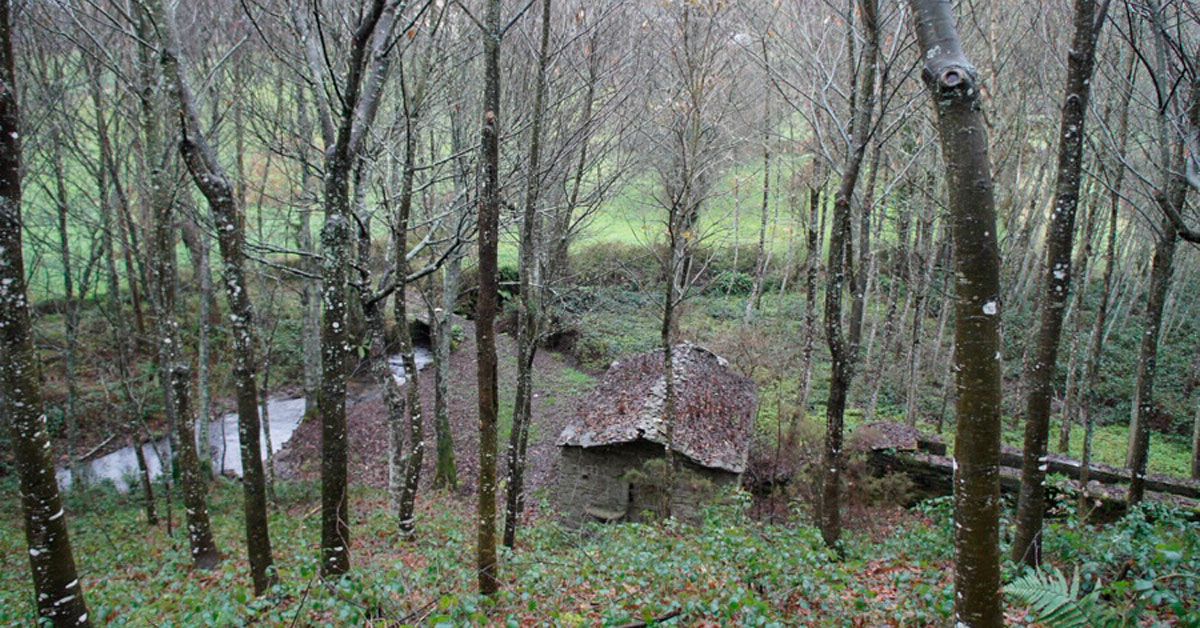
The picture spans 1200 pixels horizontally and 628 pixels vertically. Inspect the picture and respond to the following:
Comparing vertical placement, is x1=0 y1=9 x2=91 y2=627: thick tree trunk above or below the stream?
above

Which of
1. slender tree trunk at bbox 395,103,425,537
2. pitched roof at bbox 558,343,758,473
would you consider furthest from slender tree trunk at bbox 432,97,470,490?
slender tree trunk at bbox 395,103,425,537

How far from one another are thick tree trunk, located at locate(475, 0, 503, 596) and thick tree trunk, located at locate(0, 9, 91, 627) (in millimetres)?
2721

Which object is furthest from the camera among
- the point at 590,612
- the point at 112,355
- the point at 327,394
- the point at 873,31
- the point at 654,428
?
the point at 112,355

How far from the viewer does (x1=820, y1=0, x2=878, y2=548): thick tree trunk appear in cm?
635

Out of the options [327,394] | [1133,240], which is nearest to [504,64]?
[327,394]

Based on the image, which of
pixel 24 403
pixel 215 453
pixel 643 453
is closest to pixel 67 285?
pixel 215 453

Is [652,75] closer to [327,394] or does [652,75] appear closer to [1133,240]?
[327,394]

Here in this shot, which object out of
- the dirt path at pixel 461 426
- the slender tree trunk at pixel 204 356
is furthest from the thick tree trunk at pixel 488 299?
the slender tree trunk at pixel 204 356

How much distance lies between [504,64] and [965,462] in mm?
8883

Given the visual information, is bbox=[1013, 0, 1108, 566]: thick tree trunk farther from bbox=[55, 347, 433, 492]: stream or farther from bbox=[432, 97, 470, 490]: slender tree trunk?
bbox=[55, 347, 433, 492]: stream

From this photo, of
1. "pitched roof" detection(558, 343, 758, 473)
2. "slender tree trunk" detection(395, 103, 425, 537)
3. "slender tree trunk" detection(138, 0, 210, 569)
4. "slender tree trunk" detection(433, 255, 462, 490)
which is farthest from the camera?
"slender tree trunk" detection(433, 255, 462, 490)

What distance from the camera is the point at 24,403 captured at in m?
3.91

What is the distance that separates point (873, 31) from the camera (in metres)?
6.30

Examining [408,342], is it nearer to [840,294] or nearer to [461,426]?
[840,294]
